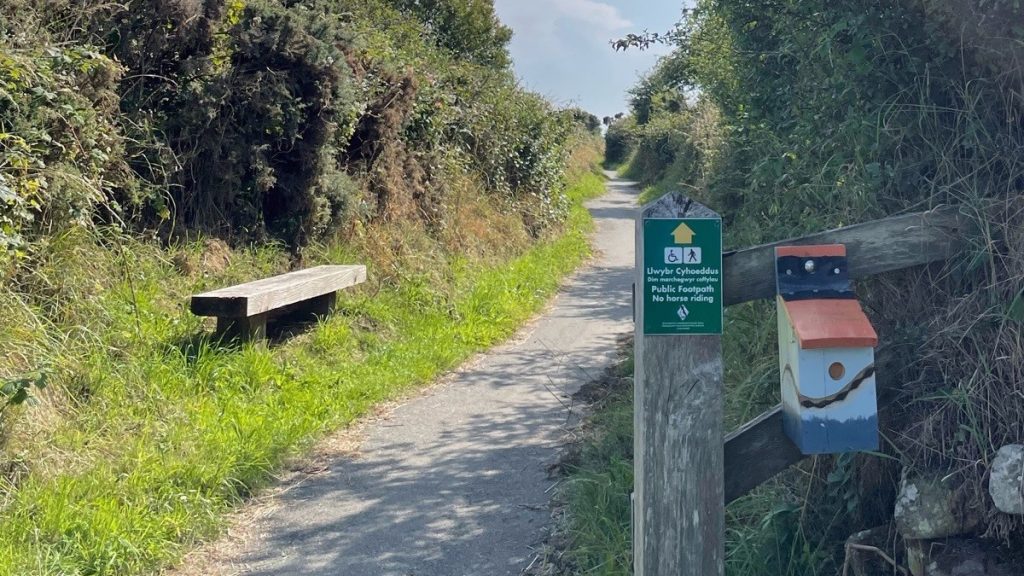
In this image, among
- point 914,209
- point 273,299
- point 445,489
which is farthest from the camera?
point 273,299

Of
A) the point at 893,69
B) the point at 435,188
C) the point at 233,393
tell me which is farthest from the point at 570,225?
the point at 893,69

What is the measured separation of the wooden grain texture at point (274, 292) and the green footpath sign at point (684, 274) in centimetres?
465

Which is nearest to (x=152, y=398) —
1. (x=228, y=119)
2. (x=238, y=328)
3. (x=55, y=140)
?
(x=238, y=328)

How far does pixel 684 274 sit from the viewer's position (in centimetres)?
270

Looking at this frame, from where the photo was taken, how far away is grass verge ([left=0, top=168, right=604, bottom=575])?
4.41 metres

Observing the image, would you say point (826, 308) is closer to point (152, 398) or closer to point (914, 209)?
point (914, 209)

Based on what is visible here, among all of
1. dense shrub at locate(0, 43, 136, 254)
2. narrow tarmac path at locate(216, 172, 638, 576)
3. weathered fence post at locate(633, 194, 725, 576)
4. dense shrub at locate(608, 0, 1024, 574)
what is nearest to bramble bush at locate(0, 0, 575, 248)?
dense shrub at locate(0, 43, 136, 254)

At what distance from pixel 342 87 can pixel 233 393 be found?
3.85 m

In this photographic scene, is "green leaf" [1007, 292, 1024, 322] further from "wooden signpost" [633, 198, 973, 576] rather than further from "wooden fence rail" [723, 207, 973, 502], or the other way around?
"wooden signpost" [633, 198, 973, 576]

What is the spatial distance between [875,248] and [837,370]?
50 centimetres

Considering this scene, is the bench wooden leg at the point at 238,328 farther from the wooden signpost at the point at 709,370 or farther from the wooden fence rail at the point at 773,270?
the wooden fence rail at the point at 773,270

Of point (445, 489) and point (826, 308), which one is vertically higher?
point (826, 308)

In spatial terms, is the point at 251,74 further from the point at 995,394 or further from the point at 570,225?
the point at 570,225

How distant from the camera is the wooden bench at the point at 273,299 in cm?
673
